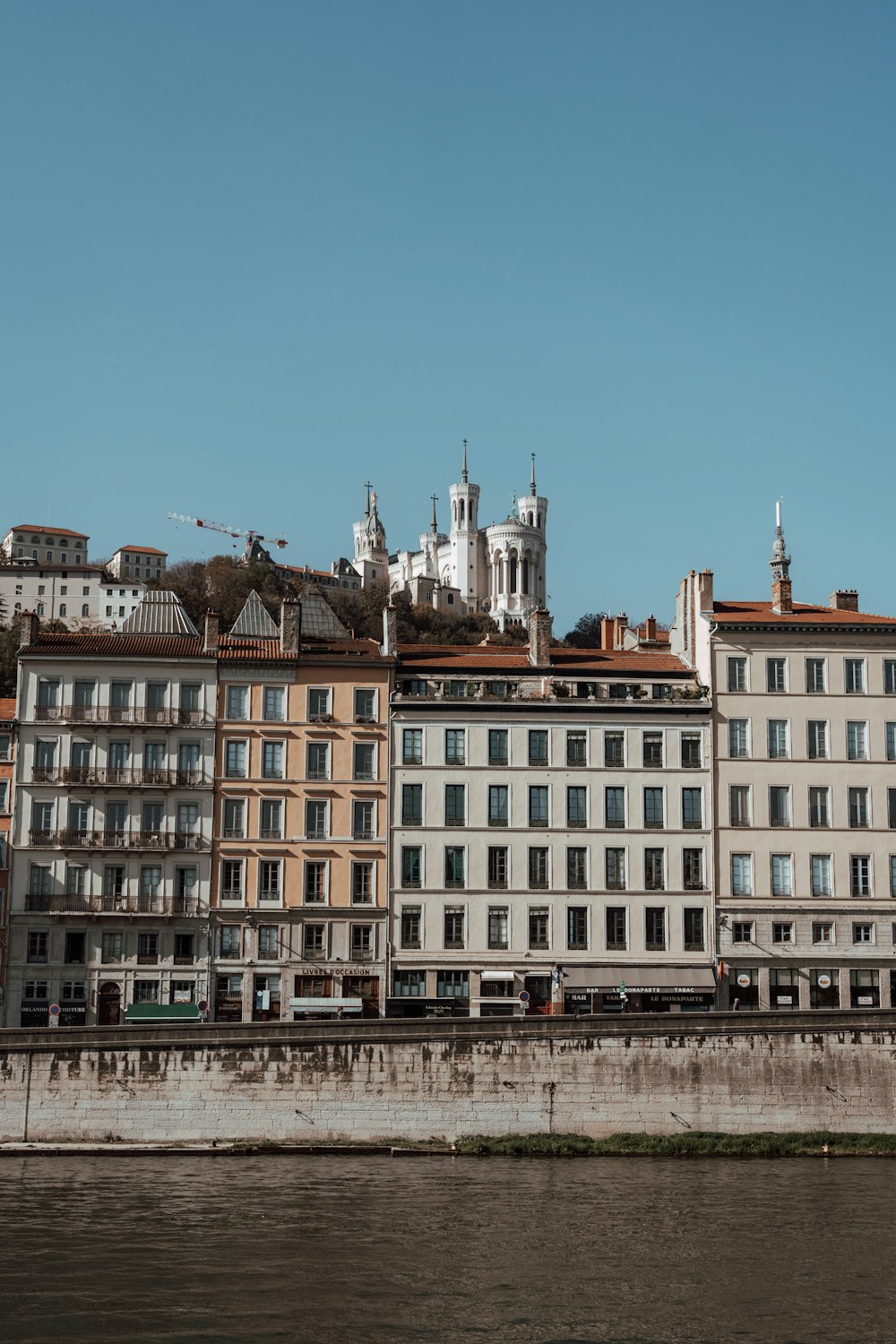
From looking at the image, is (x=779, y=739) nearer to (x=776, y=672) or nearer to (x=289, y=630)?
(x=776, y=672)

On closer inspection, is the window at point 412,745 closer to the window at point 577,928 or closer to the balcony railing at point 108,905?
the window at point 577,928

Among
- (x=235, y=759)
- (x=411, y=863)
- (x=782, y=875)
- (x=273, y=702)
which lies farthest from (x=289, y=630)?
(x=782, y=875)

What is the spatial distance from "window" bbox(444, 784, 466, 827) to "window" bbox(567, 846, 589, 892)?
4135 millimetres

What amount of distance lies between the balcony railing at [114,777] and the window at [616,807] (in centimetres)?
1462

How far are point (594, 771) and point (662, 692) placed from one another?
4.18m

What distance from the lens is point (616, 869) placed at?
5925 cm

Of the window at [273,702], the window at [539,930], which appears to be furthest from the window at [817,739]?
the window at [273,702]

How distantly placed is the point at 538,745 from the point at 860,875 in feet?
41.9

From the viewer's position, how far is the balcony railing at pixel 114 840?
193 feet

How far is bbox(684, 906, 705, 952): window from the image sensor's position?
58906mm

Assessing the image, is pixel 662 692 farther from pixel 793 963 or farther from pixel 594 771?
pixel 793 963

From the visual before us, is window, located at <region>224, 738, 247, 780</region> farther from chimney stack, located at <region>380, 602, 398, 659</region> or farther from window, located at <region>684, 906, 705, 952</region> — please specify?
window, located at <region>684, 906, 705, 952</region>

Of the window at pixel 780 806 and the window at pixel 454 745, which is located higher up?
the window at pixel 454 745

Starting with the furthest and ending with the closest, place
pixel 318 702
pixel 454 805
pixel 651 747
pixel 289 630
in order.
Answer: pixel 289 630 < pixel 318 702 < pixel 651 747 < pixel 454 805
